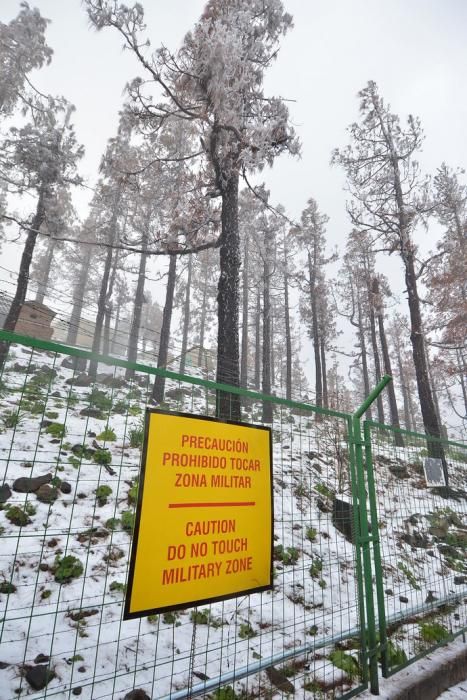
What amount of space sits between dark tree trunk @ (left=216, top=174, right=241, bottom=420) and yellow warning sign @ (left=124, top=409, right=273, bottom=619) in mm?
4712

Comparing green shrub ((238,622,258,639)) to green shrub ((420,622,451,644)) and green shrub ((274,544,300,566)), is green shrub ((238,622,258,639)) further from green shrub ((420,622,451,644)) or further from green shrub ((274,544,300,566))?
green shrub ((420,622,451,644))

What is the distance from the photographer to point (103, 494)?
17.2 feet

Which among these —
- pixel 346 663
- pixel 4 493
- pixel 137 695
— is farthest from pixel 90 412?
pixel 346 663

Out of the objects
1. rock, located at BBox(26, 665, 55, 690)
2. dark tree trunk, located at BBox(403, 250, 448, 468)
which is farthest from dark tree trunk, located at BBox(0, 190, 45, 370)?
dark tree trunk, located at BBox(403, 250, 448, 468)

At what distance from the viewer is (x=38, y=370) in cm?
1488

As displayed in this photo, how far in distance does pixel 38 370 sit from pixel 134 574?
592 inches

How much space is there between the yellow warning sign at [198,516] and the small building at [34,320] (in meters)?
16.7

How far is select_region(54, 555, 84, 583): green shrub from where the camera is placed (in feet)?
11.8

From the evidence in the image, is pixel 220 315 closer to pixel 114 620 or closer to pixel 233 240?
pixel 233 240

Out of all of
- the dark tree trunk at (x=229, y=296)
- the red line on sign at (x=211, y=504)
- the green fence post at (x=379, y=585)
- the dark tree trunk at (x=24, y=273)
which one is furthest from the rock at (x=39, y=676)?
the dark tree trunk at (x=24, y=273)

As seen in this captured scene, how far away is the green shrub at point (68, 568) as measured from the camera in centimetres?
360

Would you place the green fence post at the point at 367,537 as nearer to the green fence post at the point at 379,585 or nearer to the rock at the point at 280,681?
the green fence post at the point at 379,585

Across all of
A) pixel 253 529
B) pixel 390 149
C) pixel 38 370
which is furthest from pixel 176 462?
pixel 390 149

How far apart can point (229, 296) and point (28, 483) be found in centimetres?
527
